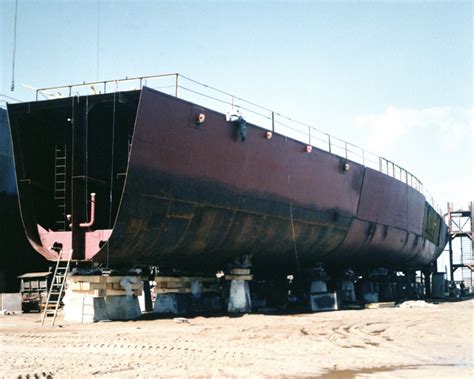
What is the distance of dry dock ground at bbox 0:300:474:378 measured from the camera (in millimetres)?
8688

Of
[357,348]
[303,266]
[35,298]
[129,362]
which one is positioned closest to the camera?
[129,362]

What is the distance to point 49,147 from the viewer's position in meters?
17.3

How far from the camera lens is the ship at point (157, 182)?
1508cm

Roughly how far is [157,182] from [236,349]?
567 cm

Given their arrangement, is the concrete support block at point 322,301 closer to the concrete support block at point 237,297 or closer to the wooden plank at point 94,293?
the concrete support block at point 237,297

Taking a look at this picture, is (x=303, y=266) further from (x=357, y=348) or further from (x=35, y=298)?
(x=357, y=348)

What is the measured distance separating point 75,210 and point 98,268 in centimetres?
168

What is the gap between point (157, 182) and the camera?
1516cm

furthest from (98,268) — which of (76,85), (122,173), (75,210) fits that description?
(76,85)

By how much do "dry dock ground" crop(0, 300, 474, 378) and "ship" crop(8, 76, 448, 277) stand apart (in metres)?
2.33

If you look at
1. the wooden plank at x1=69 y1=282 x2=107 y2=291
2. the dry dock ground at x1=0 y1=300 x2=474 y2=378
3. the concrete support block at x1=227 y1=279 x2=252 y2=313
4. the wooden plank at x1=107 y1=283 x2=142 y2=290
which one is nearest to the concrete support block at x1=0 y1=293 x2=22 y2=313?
the dry dock ground at x1=0 y1=300 x2=474 y2=378

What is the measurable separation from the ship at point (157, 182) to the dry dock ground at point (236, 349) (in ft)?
7.66

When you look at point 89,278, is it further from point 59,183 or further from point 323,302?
point 323,302

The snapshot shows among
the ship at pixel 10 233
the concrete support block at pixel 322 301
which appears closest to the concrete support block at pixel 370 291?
the concrete support block at pixel 322 301
